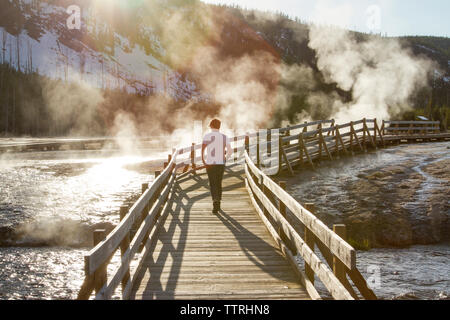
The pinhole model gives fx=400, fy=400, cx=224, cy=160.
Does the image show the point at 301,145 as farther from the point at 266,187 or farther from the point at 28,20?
the point at 28,20

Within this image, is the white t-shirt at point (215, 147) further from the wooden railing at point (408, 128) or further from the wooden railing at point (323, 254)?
the wooden railing at point (408, 128)

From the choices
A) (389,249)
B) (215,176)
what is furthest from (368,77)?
(215,176)

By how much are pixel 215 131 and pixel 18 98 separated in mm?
88084

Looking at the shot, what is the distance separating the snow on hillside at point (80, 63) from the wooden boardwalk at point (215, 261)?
134 metres

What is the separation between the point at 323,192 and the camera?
506 inches

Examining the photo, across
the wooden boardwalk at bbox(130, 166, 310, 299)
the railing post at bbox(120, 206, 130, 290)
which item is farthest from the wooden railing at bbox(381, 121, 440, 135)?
the railing post at bbox(120, 206, 130, 290)

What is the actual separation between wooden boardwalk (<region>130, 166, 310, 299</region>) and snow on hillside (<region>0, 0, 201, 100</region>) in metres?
134

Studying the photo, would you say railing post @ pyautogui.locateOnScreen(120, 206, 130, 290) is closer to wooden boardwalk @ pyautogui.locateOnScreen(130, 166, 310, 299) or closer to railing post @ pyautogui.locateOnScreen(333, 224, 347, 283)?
wooden boardwalk @ pyautogui.locateOnScreen(130, 166, 310, 299)

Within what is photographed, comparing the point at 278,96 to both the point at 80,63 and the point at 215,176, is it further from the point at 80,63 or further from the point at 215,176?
the point at 215,176

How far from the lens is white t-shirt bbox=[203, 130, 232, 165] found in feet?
26.3

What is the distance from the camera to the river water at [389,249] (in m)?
7.80

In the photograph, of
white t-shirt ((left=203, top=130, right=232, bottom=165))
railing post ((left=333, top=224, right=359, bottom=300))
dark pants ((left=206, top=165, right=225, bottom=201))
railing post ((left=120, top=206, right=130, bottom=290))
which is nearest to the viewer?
railing post ((left=333, top=224, right=359, bottom=300))
